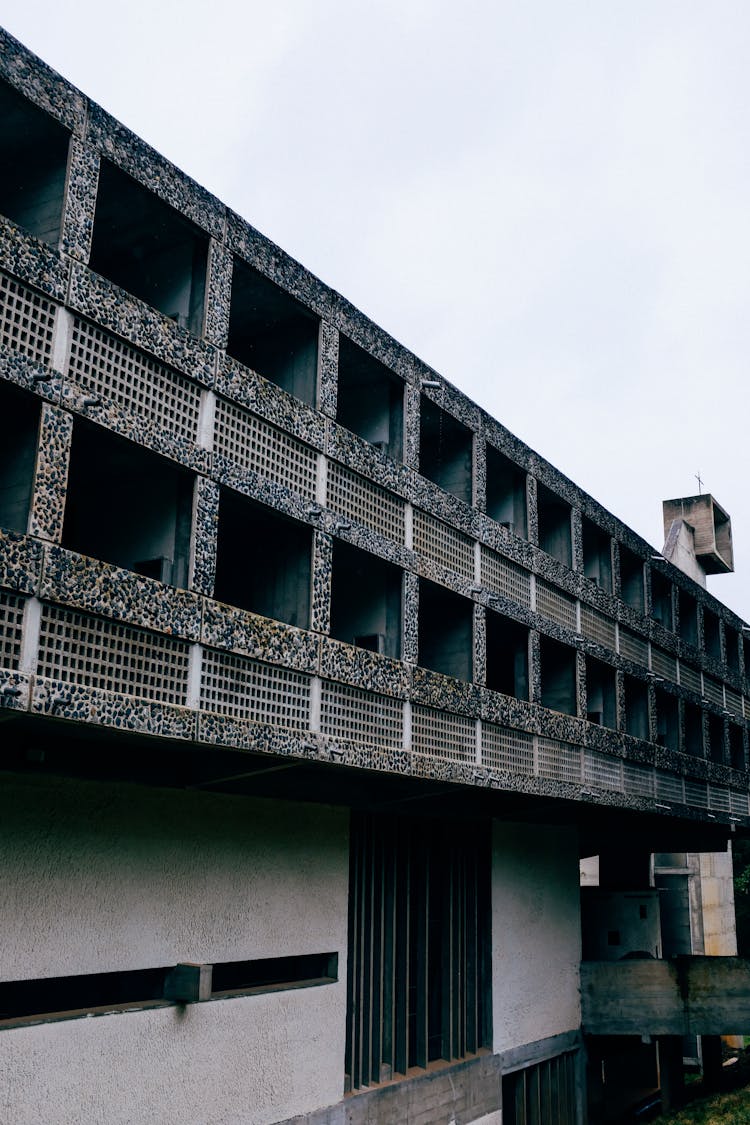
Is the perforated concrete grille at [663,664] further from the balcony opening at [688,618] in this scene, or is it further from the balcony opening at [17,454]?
the balcony opening at [17,454]

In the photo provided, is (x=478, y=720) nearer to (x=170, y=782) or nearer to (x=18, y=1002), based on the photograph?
(x=170, y=782)

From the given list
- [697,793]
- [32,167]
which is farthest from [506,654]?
[32,167]

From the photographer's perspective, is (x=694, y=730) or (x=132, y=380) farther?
(x=694, y=730)

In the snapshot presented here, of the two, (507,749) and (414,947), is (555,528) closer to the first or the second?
(507,749)

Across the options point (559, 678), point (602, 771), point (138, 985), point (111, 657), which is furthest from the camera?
point (602, 771)

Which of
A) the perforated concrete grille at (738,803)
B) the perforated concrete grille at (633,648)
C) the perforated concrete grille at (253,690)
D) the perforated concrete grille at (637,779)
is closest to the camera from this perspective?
the perforated concrete grille at (253,690)

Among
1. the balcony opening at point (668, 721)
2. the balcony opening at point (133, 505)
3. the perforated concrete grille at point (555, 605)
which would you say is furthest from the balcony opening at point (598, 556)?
the balcony opening at point (133, 505)

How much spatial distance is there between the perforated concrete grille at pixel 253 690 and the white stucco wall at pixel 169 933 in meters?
1.55

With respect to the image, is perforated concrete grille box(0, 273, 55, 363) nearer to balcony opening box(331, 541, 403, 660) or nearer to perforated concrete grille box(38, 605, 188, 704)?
perforated concrete grille box(38, 605, 188, 704)

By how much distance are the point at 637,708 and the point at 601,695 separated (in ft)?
6.04

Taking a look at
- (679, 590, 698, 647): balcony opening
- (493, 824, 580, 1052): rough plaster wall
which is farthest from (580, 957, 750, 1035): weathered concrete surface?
(679, 590, 698, 647): balcony opening

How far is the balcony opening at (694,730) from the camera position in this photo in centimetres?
2853

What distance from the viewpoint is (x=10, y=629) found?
33.5 feet

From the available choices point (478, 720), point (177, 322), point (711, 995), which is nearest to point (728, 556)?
point (711, 995)
